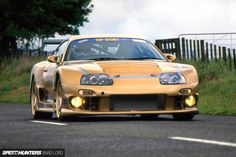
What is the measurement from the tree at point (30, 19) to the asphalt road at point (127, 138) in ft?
120

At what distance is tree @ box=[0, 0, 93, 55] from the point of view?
4803 centimetres

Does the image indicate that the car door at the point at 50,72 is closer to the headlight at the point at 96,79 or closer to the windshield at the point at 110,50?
the windshield at the point at 110,50

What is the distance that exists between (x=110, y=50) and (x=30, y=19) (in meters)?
36.3

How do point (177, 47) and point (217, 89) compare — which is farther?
point (177, 47)

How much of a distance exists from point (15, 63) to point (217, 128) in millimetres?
32702

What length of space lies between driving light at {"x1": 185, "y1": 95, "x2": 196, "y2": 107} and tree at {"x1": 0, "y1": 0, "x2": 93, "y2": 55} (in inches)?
1395

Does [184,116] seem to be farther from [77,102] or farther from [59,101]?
[59,101]

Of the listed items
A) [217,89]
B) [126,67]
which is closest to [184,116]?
[126,67]

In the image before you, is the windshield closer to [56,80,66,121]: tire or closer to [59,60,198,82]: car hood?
[59,60,198,82]: car hood

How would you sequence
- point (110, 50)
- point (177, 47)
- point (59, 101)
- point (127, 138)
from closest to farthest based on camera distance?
point (127, 138)
point (59, 101)
point (110, 50)
point (177, 47)

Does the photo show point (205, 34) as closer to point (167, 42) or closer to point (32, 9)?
point (167, 42)

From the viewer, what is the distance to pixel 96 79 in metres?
12.3

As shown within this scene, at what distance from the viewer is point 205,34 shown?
3117 cm

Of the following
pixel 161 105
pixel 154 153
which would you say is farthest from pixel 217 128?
pixel 154 153
